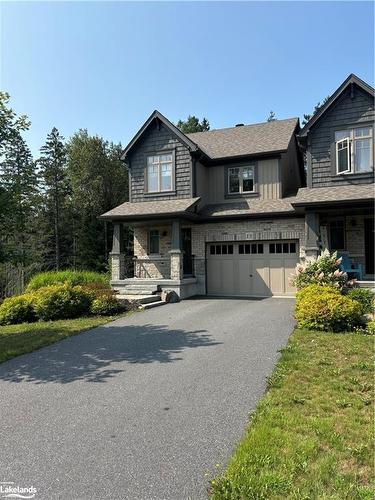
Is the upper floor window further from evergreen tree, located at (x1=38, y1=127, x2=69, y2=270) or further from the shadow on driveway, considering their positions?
evergreen tree, located at (x1=38, y1=127, x2=69, y2=270)

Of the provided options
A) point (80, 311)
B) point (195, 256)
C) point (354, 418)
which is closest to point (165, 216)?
point (195, 256)

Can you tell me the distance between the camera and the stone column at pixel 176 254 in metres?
15.6

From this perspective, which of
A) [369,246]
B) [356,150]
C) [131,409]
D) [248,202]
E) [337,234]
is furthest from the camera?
[248,202]

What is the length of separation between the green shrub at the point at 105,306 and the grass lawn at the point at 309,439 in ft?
24.2

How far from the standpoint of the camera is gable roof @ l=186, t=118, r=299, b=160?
17266 mm

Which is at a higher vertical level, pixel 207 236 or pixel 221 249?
pixel 207 236

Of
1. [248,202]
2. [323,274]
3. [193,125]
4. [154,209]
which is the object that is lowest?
[323,274]

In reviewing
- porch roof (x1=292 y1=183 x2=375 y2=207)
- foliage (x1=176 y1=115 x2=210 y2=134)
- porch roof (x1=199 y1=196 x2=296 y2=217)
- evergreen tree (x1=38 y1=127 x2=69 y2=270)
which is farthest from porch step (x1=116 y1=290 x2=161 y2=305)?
foliage (x1=176 y1=115 x2=210 y2=134)

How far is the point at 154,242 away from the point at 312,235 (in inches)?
299

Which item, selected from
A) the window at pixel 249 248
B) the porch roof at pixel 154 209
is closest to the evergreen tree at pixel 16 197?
the porch roof at pixel 154 209

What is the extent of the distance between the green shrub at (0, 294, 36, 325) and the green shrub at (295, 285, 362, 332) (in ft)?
28.1

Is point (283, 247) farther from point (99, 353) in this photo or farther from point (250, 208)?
point (99, 353)

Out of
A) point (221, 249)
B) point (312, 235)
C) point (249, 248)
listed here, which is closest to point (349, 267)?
point (312, 235)

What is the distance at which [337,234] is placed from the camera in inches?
608
